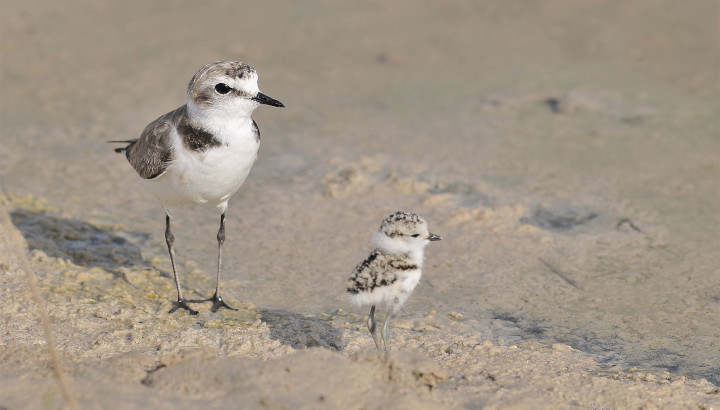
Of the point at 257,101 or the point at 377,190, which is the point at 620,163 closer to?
the point at 377,190

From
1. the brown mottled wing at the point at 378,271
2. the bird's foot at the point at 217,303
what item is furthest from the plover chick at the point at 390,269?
the bird's foot at the point at 217,303

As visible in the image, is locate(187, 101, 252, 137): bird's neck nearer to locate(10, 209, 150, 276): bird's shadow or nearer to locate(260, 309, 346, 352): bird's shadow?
locate(260, 309, 346, 352): bird's shadow

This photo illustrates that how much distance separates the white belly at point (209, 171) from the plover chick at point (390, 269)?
3.68ft

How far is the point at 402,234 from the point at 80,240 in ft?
10.9

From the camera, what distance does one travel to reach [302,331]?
589 cm

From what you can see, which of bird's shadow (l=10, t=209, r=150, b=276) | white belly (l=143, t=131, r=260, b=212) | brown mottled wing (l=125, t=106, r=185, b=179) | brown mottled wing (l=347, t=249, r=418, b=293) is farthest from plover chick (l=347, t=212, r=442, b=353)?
bird's shadow (l=10, t=209, r=150, b=276)

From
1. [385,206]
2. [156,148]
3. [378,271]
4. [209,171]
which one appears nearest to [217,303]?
[209,171]

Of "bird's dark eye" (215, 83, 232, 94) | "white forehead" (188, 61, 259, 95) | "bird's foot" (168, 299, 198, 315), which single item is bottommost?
"bird's foot" (168, 299, 198, 315)

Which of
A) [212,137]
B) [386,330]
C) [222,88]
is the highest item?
[222,88]

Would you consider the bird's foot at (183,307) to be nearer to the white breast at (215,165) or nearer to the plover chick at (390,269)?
the white breast at (215,165)

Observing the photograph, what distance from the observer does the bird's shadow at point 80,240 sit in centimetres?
712

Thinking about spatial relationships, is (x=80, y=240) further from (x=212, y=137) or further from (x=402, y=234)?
(x=402, y=234)

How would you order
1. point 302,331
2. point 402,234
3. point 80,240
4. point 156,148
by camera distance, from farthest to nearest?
point 80,240
point 156,148
point 302,331
point 402,234

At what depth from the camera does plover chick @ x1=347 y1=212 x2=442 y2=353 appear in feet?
17.3
